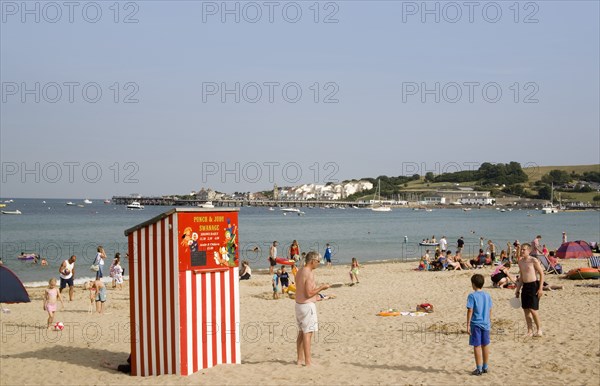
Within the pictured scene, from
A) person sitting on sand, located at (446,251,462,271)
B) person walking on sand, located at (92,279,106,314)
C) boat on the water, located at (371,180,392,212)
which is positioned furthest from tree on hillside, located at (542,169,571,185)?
person walking on sand, located at (92,279,106,314)

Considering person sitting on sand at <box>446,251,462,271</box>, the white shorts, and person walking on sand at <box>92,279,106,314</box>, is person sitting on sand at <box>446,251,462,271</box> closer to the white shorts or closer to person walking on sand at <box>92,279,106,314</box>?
person walking on sand at <box>92,279,106,314</box>

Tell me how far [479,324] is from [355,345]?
9.80 feet

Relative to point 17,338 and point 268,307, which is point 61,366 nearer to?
point 17,338

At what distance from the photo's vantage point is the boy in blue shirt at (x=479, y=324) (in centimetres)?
830

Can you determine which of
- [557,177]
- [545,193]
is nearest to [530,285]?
[545,193]

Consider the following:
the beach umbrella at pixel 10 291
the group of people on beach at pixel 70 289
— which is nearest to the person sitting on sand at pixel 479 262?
the group of people on beach at pixel 70 289

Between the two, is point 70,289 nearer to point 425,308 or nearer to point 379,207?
point 425,308

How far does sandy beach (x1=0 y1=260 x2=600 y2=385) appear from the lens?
28.0ft

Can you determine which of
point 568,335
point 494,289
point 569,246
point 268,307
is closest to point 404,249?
point 569,246

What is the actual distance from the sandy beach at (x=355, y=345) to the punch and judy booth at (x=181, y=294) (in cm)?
27

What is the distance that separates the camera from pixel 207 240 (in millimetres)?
8883

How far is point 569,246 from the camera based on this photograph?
2770 centimetres

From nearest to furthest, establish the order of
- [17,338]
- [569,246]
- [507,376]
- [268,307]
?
1. [507,376]
2. [17,338]
3. [268,307]
4. [569,246]

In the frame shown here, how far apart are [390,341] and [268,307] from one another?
5.62 metres
